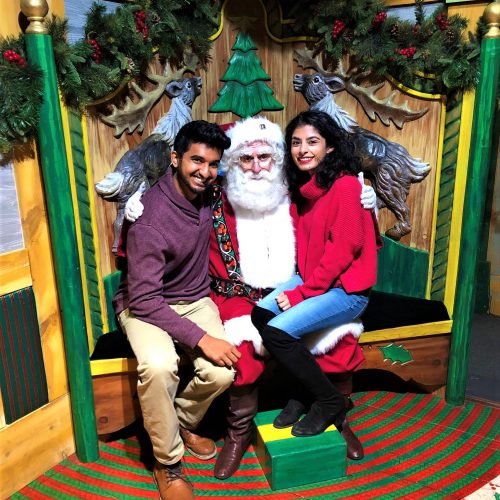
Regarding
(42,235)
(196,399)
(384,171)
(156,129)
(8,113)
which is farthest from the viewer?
(384,171)

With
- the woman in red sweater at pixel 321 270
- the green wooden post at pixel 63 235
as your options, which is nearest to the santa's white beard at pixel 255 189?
the woman in red sweater at pixel 321 270

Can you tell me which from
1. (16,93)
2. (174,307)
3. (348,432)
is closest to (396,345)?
(348,432)

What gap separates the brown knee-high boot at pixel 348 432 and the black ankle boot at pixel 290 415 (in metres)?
0.22

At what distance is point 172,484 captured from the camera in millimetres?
2334

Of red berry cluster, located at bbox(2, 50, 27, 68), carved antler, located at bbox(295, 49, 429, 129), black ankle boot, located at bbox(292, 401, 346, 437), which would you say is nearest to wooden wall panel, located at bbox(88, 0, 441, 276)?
carved antler, located at bbox(295, 49, 429, 129)

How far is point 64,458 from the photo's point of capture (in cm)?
264

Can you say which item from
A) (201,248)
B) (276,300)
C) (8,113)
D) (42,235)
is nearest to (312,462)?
(276,300)

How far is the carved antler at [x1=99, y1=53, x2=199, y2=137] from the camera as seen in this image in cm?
255

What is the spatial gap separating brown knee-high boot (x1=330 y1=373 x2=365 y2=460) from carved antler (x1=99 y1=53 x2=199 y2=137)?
5.47 ft

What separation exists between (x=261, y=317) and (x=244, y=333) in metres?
0.12

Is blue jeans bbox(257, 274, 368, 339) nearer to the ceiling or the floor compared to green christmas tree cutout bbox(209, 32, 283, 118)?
nearer to the floor

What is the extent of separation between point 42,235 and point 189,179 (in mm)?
725

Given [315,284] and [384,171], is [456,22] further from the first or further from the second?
[315,284]

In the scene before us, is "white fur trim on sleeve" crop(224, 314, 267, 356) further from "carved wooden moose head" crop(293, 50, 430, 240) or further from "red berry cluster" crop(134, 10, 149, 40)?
"red berry cluster" crop(134, 10, 149, 40)
